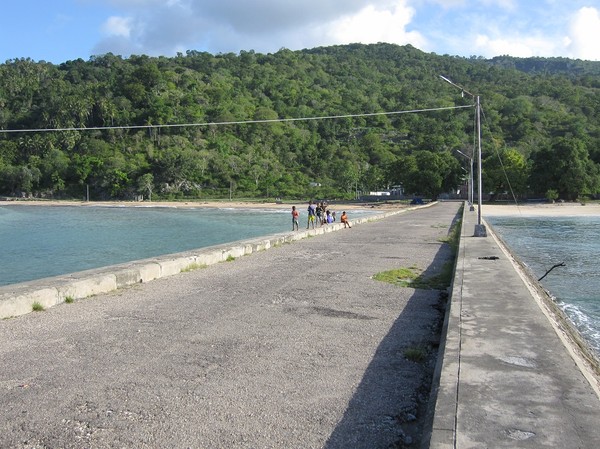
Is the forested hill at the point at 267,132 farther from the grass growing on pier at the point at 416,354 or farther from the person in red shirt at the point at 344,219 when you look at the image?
the grass growing on pier at the point at 416,354

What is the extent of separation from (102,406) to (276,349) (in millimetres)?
1919

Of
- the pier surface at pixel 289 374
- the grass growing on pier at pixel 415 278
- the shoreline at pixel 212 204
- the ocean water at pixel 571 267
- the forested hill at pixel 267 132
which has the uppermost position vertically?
the forested hill at pixel 267 132

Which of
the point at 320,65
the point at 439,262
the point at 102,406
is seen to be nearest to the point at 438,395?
the point at 102,406

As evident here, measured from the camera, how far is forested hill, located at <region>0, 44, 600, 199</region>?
8512 cm

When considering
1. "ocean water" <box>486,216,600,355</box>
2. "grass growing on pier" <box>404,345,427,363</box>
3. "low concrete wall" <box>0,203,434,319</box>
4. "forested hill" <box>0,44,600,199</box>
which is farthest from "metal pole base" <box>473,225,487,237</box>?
"forested hill" <box>0,44,600,199</box>

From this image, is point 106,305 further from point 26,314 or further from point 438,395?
point 438,395

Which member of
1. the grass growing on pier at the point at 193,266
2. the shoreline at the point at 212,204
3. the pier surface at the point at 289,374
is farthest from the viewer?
the shoreline at the point at 212,204

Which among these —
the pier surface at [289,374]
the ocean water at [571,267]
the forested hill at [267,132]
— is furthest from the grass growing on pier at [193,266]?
the forested hill at [267,132]

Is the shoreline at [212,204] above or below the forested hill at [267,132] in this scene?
below

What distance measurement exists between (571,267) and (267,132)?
4442 inches

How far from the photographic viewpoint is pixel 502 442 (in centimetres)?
311

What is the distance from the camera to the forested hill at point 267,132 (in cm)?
8512

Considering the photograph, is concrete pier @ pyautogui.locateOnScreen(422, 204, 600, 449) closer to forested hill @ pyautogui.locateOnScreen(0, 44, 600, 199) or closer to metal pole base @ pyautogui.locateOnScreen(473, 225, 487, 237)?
metal pole base @ pyautogui.locateOnScreen(473, 225, 487, 237)

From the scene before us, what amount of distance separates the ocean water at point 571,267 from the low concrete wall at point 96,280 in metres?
7.31
